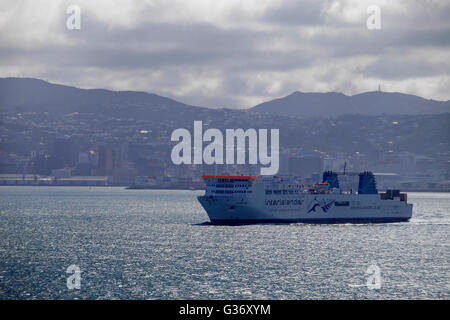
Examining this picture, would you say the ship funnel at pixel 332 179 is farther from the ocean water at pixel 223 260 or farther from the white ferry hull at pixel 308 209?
the ocean water at pixel 223 260

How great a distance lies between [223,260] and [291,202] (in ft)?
109

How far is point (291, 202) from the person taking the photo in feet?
311

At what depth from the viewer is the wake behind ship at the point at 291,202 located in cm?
9031

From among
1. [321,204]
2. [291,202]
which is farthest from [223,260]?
[321,204]

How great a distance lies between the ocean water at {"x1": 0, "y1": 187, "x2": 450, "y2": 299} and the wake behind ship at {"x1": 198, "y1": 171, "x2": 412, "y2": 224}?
168 cm

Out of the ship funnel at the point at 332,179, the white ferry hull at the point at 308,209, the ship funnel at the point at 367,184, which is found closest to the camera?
the white ferry hull at the point at 308,209

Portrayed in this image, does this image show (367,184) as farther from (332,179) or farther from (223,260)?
(223,260)

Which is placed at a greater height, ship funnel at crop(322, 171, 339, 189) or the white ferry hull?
ship funnel at crop(322, 171, 339, 189)

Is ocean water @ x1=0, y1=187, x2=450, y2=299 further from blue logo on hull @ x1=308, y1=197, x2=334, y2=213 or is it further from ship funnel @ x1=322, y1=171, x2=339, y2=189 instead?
ship funnel @ x1=322, y1=171, x2=339, y2=189

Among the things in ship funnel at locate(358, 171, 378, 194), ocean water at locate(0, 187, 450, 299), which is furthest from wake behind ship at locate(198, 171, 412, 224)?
ocean water at locate(0, 187, 450, 299)

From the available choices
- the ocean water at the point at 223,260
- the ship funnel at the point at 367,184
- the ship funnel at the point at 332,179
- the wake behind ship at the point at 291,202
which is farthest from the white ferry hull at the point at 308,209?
the ship funnel at the point at 332,179

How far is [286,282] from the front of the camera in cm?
5269

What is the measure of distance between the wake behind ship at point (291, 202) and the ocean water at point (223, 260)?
168cm

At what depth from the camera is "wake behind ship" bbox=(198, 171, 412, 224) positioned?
9031cm
